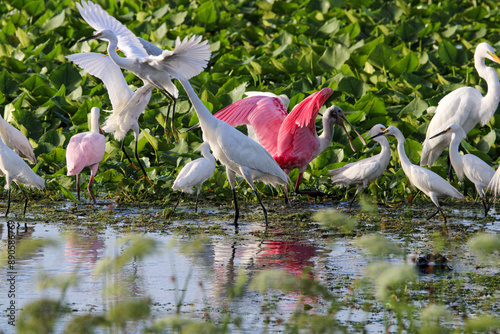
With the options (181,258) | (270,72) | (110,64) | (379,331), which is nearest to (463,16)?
(270,72)

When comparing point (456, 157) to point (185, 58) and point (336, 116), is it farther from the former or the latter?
point (185, 58)

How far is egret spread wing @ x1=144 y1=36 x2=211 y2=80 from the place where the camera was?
6047mm

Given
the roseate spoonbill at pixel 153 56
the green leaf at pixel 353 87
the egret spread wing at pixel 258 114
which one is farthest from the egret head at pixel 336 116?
the roseate spoonbill at pixel 153 56

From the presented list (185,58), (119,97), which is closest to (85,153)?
(119,97)

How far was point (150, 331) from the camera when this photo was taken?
3.58 metres

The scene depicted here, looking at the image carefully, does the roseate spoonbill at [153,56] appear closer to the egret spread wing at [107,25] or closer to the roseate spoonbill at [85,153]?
the egret spread wing at [107,25]

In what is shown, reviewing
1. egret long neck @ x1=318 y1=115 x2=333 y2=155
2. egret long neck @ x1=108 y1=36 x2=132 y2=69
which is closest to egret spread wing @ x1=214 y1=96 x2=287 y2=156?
egret long neck @ x1=318 y1=115 x2=333 y2=155

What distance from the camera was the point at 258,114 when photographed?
7.79 m

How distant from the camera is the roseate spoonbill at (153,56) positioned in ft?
20.2

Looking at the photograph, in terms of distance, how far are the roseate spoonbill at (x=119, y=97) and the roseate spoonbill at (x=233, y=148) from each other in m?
1.32

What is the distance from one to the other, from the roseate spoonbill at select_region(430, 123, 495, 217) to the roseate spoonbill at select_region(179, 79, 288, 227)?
1638 millimetres

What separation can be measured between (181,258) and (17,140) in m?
3.12

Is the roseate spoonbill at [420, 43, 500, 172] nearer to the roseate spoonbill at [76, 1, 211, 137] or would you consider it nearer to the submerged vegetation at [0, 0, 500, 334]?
the submerged vegetation at [0, 0, 500, 334]

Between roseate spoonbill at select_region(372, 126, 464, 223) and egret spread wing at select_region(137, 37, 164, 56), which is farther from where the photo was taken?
egret spread wing at select_region(137, 37, 164, 56)
